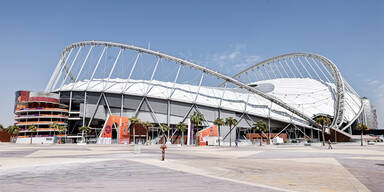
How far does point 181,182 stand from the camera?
10.3 metres

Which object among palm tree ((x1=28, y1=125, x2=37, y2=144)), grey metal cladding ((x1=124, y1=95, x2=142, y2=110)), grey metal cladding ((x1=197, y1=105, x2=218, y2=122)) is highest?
grey metal cladding ((x1=124, y1=95, x2=142, y2=110))

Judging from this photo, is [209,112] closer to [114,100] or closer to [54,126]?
[114,100]

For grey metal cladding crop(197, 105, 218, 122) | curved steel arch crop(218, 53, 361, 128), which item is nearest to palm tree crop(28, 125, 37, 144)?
grey metal cladding crop(197, 105, 218, 122)

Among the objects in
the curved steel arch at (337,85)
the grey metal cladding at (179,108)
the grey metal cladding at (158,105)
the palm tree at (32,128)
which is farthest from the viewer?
the curved steel arch at (337,85)

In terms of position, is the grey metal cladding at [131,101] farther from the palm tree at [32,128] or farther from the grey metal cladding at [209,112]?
the palm tree at [32,128]

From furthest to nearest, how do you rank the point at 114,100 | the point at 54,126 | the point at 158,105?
the point at 54,126 < the point at 114,100 < the point at 158,105

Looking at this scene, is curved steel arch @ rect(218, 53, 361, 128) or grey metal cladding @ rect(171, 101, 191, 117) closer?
grey metal cladding @ rect(171, 101, 191, 117)

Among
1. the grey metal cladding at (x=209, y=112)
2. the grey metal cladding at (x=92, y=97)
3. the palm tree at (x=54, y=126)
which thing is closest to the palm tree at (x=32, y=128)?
the palm tree at (x=54, y=126)

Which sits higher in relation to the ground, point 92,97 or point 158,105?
point 92,97

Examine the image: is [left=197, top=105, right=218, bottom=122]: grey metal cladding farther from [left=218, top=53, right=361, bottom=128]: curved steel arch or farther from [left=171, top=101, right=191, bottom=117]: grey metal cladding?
[left=218, top=53, right=361, bottom=128]: curved steel arch

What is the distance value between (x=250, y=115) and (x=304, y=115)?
17909 mm

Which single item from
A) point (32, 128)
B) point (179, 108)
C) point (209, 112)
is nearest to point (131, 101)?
point (179, 108)

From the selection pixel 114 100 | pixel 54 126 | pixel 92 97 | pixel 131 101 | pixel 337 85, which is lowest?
pixel 54 126

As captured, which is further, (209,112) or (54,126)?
(54,126)
